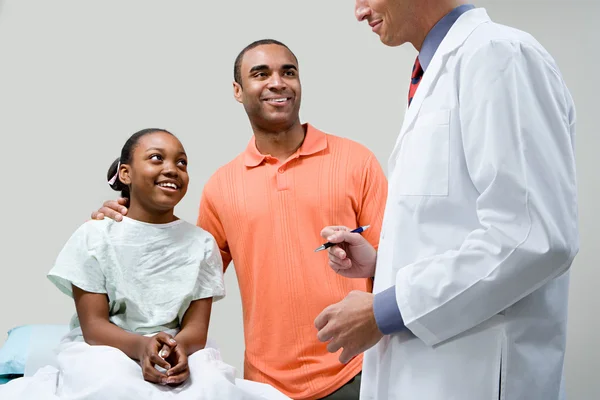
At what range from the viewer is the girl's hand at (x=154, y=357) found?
163cm

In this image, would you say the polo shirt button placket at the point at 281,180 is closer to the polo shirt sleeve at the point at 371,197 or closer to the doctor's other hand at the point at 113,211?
the polo shirt sleeve at the point at 371,197

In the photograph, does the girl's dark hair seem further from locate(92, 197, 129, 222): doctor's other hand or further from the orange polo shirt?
the orange polo shirt

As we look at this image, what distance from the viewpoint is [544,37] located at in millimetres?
2949

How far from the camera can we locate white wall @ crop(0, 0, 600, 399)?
286 cm

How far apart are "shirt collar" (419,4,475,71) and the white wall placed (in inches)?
68.6

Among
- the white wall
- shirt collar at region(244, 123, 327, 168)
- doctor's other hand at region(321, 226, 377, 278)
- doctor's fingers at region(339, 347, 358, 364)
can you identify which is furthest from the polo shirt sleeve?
doctor's fingers at region(339, 347, 358, 364)

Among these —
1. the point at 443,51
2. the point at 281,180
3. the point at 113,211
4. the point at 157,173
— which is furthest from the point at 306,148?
the point at 443,51

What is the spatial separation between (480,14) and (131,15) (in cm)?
209

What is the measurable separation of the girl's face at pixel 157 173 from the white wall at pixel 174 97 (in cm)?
92

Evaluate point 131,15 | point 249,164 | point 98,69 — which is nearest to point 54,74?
point 98,69

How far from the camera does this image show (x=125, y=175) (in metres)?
2.06

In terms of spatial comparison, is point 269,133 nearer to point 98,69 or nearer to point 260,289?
point 260,289

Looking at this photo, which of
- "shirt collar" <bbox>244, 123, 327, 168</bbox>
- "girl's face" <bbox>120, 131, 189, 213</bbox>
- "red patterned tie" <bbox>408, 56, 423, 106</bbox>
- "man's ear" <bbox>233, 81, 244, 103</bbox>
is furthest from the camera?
"man's ear" <bbox>233, 81, 244, 103</bbox>

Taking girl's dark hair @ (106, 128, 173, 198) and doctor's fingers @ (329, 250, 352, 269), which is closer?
doctor's fingers @ (329, 250, 352, 269)
